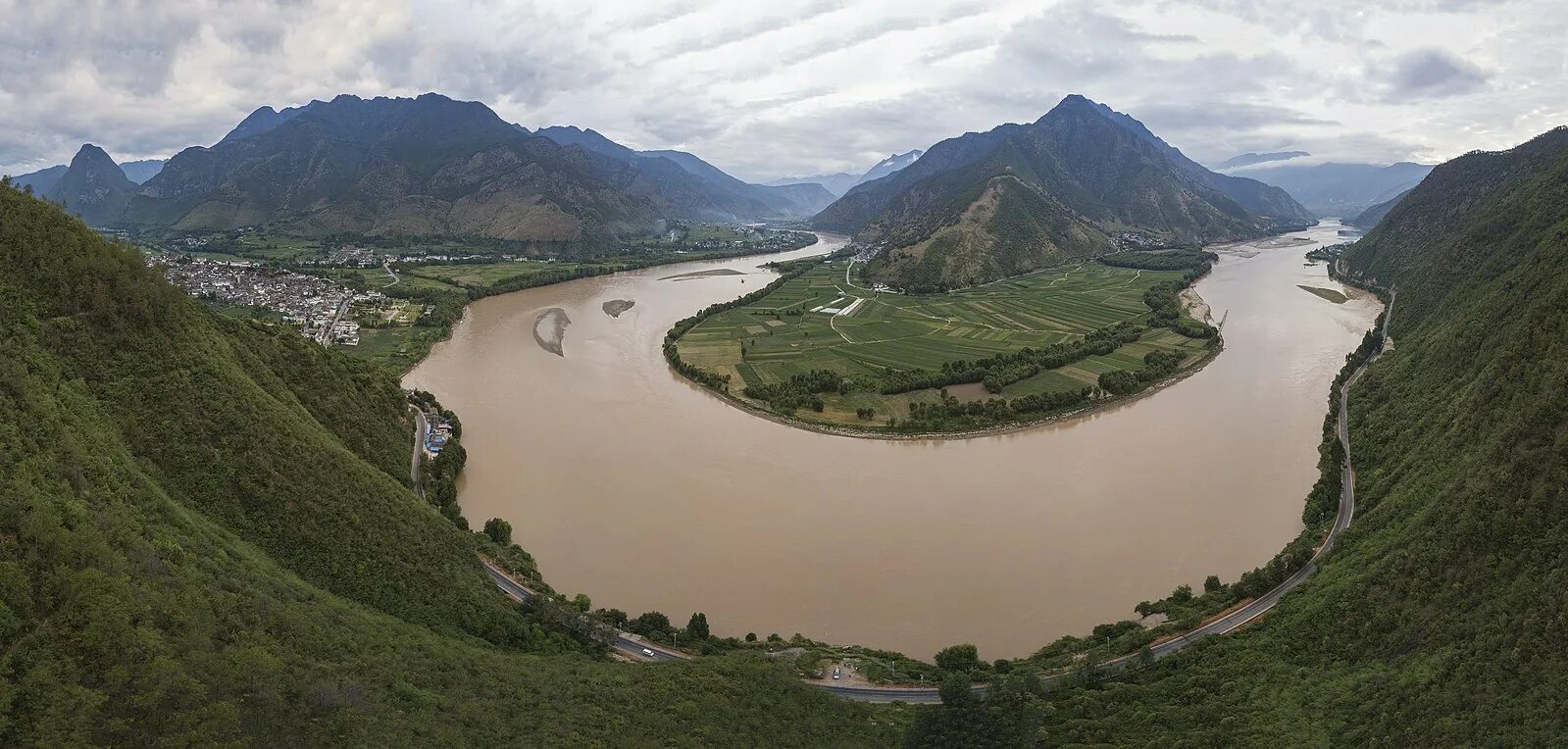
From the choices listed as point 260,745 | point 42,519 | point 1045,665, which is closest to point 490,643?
point 260,745

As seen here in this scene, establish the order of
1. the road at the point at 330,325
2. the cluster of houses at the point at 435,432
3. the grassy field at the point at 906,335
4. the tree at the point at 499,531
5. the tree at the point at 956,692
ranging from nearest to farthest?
the tree at the point at 956,692, the tree at the point at 499,531, the cluster of houses at the point at 435,432, the grassy field at the point at 906,335, the road at the point at 330,325

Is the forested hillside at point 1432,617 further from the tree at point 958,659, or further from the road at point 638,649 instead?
the road at point 638,649

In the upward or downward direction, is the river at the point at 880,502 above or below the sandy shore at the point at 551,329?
below

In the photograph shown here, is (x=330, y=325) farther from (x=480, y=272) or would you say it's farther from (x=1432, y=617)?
(x=1432, y=617)

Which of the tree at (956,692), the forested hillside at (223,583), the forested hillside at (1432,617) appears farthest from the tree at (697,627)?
the forested hillside at (1432,617)

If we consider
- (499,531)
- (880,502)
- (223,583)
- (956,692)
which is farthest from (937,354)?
(223,583)

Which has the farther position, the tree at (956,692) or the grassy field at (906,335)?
the grassy field at (906,335)
